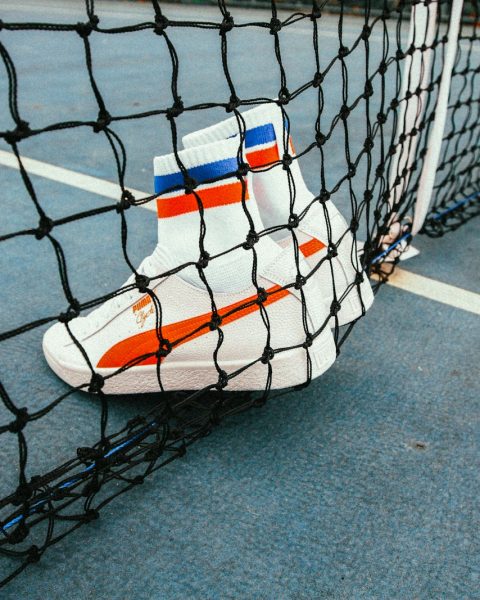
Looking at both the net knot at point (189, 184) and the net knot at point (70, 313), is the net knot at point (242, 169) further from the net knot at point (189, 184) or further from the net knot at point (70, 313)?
the net knot at point (70, 313)

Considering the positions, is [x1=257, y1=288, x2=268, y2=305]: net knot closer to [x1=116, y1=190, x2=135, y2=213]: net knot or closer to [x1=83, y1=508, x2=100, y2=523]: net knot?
[x1=116, y1=190, x2=135, y2=213]: net knot

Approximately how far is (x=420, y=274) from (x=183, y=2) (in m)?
7.45

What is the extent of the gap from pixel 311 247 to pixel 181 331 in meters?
0.24

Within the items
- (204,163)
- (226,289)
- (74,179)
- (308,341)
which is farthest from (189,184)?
(74,179)

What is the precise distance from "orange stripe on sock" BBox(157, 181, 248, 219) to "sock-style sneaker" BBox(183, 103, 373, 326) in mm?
46

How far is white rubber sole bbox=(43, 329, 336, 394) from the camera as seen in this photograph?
87 cm

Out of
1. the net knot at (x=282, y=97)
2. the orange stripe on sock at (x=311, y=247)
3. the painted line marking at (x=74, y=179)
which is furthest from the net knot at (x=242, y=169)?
the painted line marking at (x=74, y=179)

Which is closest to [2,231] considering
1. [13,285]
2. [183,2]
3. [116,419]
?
[13,285]

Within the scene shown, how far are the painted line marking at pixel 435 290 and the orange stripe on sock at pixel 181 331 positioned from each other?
57 centimetres

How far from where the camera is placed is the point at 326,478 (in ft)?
2.83

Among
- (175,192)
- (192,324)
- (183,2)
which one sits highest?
(175,192)

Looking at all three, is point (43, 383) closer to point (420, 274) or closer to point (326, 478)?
point (326, 478)

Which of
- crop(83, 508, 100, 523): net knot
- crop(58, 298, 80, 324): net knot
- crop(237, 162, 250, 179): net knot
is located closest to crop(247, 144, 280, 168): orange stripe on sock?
crop(237, 162, 250, 179): net knot

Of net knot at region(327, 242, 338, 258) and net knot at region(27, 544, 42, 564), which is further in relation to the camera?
net knot at region(327, 242, 338, 258)
